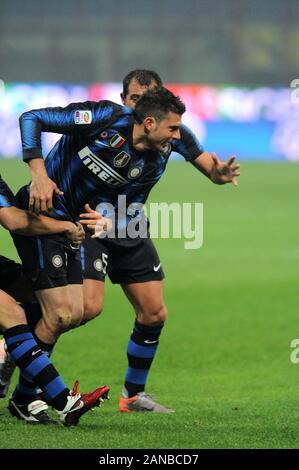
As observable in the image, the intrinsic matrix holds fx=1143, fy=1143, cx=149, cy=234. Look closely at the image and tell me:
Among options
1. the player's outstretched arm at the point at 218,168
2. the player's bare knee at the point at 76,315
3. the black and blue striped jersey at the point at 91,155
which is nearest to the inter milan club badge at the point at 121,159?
the black and blue striped jersey at the point at 91,155

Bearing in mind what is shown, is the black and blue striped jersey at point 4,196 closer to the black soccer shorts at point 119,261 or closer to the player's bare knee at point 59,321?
the player's bare knee at point 59,321

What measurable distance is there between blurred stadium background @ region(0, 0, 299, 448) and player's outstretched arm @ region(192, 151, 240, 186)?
4.93 feet

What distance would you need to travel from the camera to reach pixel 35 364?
6.44 meters

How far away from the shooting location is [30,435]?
6066 mm

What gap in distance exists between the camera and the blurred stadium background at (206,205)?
6922 mm

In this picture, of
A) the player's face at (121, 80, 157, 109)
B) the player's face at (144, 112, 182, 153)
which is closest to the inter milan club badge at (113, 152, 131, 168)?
the player's face at (144, 112, 182, 153)

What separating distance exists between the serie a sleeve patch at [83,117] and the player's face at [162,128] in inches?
13.5

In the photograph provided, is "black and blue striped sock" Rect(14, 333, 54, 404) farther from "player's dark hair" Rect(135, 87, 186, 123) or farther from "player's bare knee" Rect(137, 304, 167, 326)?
"player's dark hair" Rect(135, 87, 186, 123)

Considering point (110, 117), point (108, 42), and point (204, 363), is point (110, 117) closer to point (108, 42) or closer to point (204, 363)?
point (204, 363)

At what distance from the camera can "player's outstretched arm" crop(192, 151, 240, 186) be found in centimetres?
755

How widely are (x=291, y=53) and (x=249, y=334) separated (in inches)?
1316
